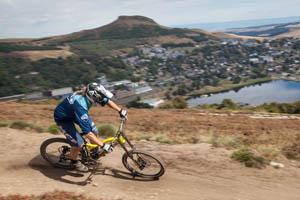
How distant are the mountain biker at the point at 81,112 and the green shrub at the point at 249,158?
377 cm

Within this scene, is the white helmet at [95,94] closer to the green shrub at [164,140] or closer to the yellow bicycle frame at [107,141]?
the yellow bicycle frame at [107,141]

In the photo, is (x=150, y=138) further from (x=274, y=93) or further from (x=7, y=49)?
(x=7, y=49)

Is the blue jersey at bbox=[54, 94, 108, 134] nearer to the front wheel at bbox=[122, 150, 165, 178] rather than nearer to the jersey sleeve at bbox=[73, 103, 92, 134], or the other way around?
the jersey sleeve at bbox=[73, 103, 92, 134]

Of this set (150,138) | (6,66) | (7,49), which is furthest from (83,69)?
(150,138)

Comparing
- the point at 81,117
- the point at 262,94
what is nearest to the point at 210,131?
the point at 81,117

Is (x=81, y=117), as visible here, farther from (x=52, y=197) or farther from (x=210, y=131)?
(x=210, y=131)

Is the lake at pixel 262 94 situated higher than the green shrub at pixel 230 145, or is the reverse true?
the green shrub at pixel 230 145

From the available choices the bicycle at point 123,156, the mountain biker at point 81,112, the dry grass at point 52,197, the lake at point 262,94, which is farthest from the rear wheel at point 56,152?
the lake at point 262,94

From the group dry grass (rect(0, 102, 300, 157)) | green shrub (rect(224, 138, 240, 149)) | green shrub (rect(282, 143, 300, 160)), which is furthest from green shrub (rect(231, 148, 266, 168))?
green shrub (rect(282, 143, 300, 160))

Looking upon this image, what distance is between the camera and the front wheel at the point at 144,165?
251 inches

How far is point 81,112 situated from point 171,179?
120 inches

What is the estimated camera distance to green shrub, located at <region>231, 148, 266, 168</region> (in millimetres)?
6785

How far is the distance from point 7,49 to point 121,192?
179181 mm

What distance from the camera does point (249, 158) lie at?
6.91m
